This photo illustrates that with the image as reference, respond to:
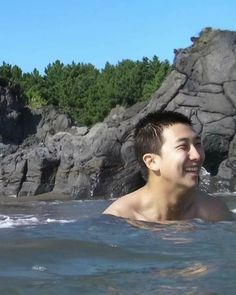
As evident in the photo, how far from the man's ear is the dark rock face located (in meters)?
19.0

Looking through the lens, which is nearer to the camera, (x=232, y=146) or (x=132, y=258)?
(x=132, y=258)

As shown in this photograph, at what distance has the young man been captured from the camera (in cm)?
286

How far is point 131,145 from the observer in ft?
75.1

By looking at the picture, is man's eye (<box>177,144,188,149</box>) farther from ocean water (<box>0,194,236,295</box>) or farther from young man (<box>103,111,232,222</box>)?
ocean water (<box>0,194,236,295</box>)

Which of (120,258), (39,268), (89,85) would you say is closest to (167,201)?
(120,258)

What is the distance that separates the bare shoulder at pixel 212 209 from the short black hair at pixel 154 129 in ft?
1.29

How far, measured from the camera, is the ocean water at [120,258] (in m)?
2.05

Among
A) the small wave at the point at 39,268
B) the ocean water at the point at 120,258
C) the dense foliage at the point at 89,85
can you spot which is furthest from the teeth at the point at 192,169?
the dense foliage at the point at 89,85

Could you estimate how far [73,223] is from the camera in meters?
3.95

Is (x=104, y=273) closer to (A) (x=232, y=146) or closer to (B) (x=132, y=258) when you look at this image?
(B) (x=132, y=258)

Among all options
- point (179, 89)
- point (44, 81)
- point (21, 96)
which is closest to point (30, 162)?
point (179, 89)

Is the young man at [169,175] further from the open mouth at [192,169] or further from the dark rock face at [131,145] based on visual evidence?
the dark rock face at [131,145]

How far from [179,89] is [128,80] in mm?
18939

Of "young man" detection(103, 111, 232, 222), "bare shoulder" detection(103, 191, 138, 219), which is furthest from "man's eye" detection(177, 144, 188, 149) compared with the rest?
"bare shoulder" detection(103, 191, 138, 219)
